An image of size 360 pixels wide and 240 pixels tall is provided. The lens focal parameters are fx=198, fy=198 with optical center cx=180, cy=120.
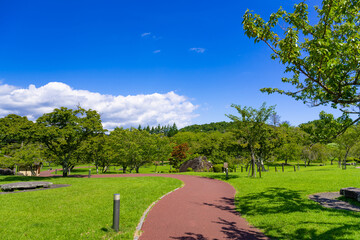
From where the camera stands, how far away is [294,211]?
332 inches

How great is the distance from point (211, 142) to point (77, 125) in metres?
27.5

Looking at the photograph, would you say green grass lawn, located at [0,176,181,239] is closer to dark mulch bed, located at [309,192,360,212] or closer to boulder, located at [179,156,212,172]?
dark mulch bed, located at [309,192,360,212]

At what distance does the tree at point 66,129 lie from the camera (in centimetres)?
2174

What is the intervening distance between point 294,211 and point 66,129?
22413mm

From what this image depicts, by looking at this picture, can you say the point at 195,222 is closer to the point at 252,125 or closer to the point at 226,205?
the point at 226,205

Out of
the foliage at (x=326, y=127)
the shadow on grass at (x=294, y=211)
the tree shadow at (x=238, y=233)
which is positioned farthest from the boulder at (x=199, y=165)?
the tree shadow at (x=238, y=233)

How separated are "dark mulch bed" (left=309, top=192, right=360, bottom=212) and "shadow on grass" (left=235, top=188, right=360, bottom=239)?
0.59 metres

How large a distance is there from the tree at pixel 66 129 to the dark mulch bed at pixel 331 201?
884 inches

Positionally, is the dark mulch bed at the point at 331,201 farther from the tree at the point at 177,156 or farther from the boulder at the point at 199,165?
the tree at the point at 177,156

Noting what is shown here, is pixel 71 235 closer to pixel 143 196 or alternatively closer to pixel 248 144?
pixel 143 196

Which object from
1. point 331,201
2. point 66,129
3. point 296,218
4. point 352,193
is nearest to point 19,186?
point 66,129

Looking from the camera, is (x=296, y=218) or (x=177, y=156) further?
(x=177, y=156)

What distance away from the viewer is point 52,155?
77.3 feet

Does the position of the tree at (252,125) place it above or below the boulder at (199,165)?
above
